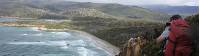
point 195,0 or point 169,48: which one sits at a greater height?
point 195,0

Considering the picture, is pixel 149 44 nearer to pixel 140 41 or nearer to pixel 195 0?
pixel 140 41

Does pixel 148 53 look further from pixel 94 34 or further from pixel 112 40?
pixel 94 34

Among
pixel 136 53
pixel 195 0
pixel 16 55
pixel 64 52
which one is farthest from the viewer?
pixel 64 52

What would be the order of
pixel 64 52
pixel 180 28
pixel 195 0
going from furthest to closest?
1. pixel 64 52
2. pixel 180 28
3. pixel 195 0

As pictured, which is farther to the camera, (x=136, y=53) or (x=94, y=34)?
(x=94, y=34)

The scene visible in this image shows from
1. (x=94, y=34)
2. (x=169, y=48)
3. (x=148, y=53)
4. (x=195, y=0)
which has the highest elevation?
(x=195, y=0)

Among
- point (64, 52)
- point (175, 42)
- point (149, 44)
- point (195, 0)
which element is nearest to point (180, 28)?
point (175, 42)
